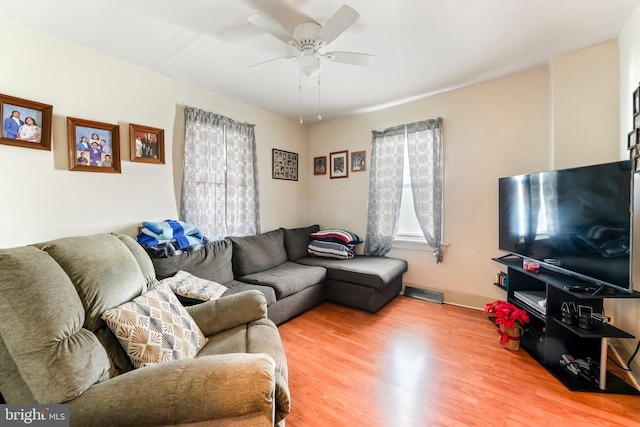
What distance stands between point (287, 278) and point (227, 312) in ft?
3.44

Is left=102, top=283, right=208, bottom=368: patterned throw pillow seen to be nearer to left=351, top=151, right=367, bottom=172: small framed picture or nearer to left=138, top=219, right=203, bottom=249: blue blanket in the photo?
left=138, top=219, right=203, bottom=249: blue blanket

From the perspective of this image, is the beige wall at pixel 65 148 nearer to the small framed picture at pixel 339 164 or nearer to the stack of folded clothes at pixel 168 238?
the stack of folded clothes at pixel 168 238

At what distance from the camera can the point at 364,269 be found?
9.40 feet

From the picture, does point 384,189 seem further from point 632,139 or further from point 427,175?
point 632,139

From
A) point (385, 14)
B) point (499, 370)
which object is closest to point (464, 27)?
point (385, 14)

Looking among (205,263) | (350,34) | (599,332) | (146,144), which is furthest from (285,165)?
(599,332)

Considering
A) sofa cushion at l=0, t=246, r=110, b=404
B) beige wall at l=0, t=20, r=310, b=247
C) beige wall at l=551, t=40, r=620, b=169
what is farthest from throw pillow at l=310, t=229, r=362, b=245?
sofa cushion at l=0, t=246, r=110, b=404

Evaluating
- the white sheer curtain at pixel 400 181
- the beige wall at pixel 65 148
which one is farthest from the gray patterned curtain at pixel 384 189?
the beige wall at pixel 65 148

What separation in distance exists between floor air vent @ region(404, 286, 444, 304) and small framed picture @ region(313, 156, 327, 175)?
2127 mm

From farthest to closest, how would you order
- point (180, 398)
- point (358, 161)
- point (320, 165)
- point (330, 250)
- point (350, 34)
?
point (320, 165)
point (358, 161)
point (330, 250)
point (350, 34)
point (180, 398)

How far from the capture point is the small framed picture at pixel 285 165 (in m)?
3.71

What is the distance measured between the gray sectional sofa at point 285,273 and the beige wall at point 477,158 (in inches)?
24.8

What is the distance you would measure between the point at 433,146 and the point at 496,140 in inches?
24.8

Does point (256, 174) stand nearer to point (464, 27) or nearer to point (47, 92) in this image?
point (47, 92)
